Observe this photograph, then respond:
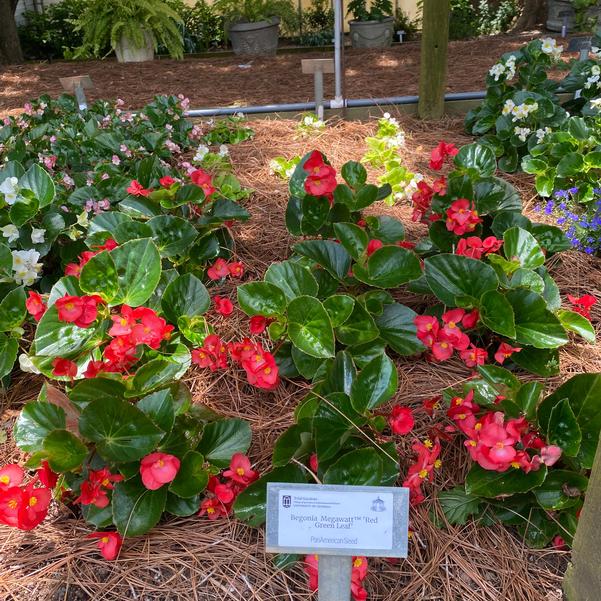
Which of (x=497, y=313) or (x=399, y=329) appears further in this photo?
(x=399, y=329)

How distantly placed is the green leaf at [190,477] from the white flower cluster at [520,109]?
2234 millimetres

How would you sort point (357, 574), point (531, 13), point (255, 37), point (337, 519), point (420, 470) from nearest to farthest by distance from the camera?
point (337, 519) < point (357, 574) < point (420, 470) < point (255, 37) < point (531, 13)

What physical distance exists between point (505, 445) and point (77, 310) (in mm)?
953

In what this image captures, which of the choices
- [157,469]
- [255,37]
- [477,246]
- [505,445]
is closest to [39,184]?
[157,469]

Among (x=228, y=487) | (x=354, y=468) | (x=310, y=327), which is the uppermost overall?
(x=310, y=327)

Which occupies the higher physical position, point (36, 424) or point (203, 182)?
point (203, 182)

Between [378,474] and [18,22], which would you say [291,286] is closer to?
[378,474]

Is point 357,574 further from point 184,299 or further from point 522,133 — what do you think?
point 522,133

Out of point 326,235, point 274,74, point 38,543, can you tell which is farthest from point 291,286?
point 274,74

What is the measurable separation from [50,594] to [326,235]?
46.9 inches

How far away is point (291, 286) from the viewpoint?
5.12 feet

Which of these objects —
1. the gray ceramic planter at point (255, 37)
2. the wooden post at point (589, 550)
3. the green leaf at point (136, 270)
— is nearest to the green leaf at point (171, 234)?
the green leaf at point (136, 270)

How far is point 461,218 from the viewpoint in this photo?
5.52 feet

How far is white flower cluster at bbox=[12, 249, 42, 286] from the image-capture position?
5.64ft
